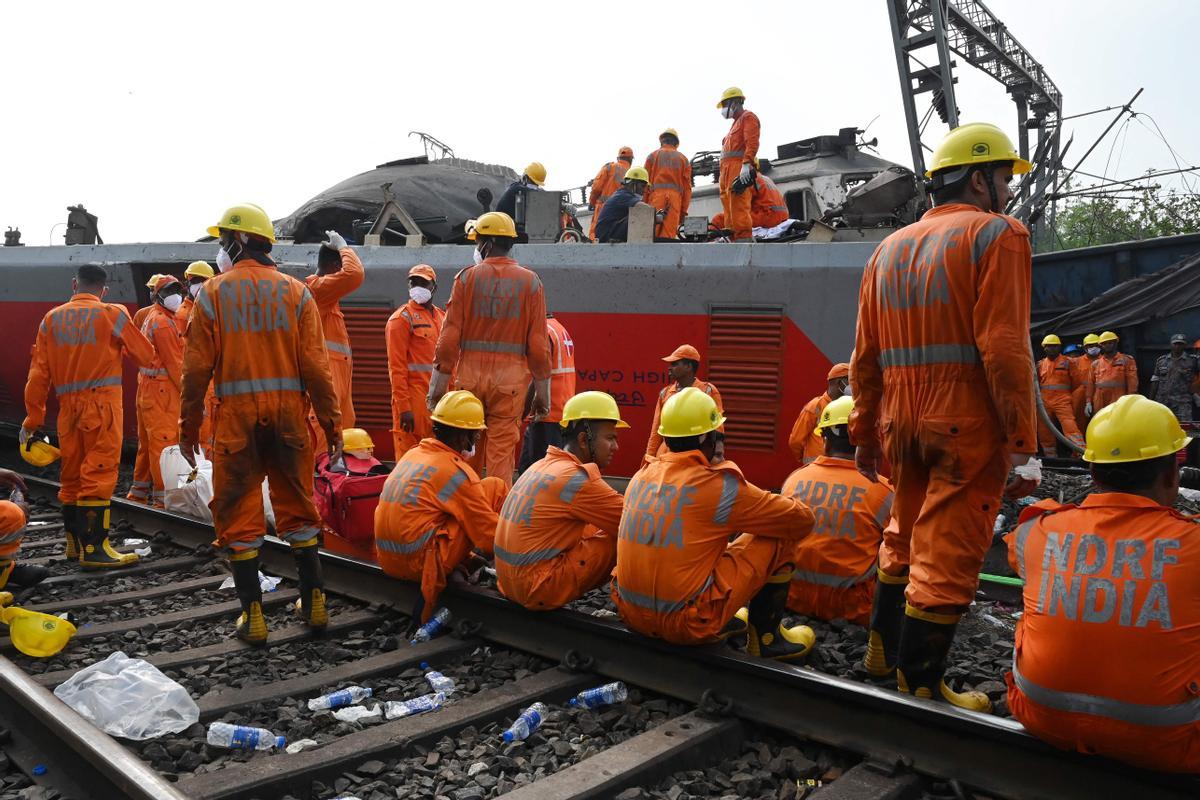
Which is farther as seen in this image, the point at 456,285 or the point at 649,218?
the point at 649,218

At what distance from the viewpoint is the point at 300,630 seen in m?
4.17

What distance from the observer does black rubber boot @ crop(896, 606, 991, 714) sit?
2.96 meters

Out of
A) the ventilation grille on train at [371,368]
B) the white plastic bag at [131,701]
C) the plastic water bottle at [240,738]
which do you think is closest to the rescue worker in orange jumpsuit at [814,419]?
the ventilation grille on train at [371,368]

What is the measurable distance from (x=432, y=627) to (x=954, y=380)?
8.27ft

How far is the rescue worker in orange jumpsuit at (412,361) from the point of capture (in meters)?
6.45

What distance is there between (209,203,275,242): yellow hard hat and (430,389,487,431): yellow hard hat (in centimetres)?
116

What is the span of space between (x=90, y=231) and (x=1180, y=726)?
425 inches

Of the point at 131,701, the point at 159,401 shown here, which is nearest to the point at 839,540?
the point at 131,701

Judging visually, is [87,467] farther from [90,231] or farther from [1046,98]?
[1046,98]

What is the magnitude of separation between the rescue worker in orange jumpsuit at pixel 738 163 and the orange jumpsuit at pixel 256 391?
4.86 m

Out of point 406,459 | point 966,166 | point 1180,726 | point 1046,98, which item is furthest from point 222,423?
point 1046,98

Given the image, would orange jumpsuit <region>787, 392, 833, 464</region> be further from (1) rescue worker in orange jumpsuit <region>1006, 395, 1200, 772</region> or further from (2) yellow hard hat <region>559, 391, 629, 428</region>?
(1) rescue worker in orange jumpsuit <region>1006, 395, 1200, 772</region>

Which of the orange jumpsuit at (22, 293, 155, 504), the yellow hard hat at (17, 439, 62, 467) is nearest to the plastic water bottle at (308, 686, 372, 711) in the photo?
the orange jumpsuit at (22, 293, 155, 504)

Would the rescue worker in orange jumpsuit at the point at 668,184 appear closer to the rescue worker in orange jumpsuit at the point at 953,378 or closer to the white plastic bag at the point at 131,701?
the rescue worker in orange jumpsuit at the point at 953,378
